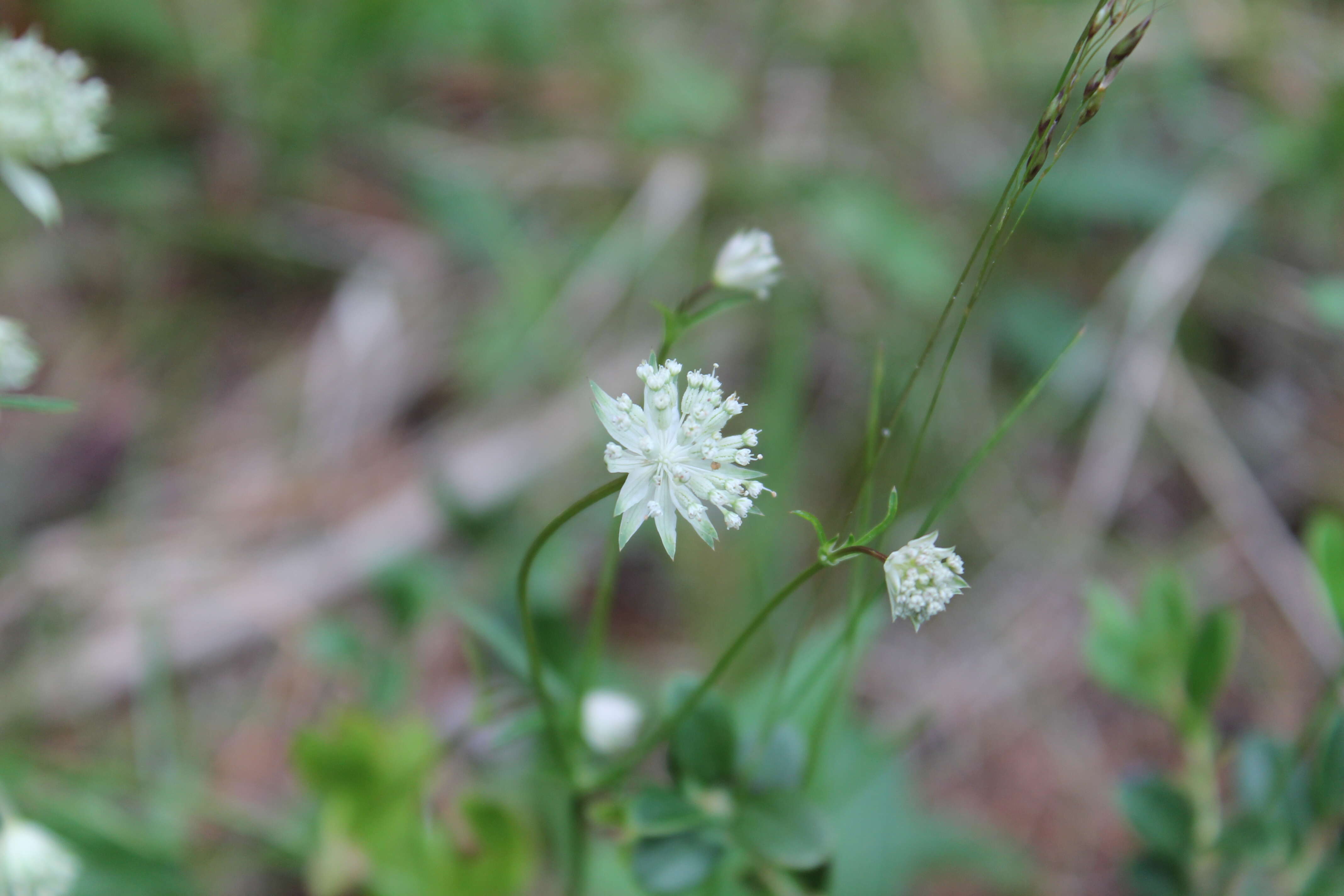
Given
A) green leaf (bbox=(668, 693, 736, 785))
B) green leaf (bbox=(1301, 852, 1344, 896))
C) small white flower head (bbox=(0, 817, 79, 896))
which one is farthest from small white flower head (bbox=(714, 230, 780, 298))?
small white flower head (bbox=(0, 817, 79, 896))

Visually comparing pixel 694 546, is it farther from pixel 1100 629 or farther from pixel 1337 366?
pixel 1337 366

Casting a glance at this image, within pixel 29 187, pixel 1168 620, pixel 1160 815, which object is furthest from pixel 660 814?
pixel 29 187

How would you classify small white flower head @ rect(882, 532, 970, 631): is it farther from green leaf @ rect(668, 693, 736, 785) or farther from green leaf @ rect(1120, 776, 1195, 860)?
green leaf @ rect(1120, 776, 1195, 860)

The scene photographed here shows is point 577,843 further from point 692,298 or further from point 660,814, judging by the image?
point 692,298

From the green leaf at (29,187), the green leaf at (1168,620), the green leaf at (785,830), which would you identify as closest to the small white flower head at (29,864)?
the green leaf at (29,187)

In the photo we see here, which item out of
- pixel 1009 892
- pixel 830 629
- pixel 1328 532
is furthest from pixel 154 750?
pixel 1328 532
